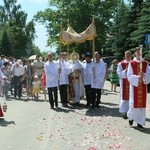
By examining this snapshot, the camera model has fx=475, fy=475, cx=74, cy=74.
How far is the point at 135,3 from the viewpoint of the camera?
1729 inches

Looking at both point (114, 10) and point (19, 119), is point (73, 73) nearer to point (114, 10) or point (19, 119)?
point (19, 119)

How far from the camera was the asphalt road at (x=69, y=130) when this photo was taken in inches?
396

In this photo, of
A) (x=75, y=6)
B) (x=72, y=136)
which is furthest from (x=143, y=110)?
(x=75, y=6)

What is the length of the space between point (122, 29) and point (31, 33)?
56290 millimetres

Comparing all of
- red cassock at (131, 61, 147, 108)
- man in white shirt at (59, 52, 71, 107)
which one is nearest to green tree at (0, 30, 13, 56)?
man in white shirt at (59, 52, 71, 107)

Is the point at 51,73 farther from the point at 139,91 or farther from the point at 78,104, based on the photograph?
the point at 139,91

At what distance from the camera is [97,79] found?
1698cm

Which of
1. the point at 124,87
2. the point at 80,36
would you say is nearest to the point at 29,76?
the point at 80,36

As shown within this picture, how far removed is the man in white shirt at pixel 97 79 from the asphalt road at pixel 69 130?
41 cm

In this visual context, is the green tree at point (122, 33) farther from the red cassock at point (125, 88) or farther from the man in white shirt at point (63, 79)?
the red cassock at point (125, 88)

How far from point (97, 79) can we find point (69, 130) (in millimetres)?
5172

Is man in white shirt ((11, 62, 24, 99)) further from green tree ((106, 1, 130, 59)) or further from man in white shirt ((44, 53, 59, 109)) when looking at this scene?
green tree ((106, 1, 130, 59))

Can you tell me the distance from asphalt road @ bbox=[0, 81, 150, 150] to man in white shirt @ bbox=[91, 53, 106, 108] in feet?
1.34

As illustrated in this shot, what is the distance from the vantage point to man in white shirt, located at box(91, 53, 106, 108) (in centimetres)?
1698
